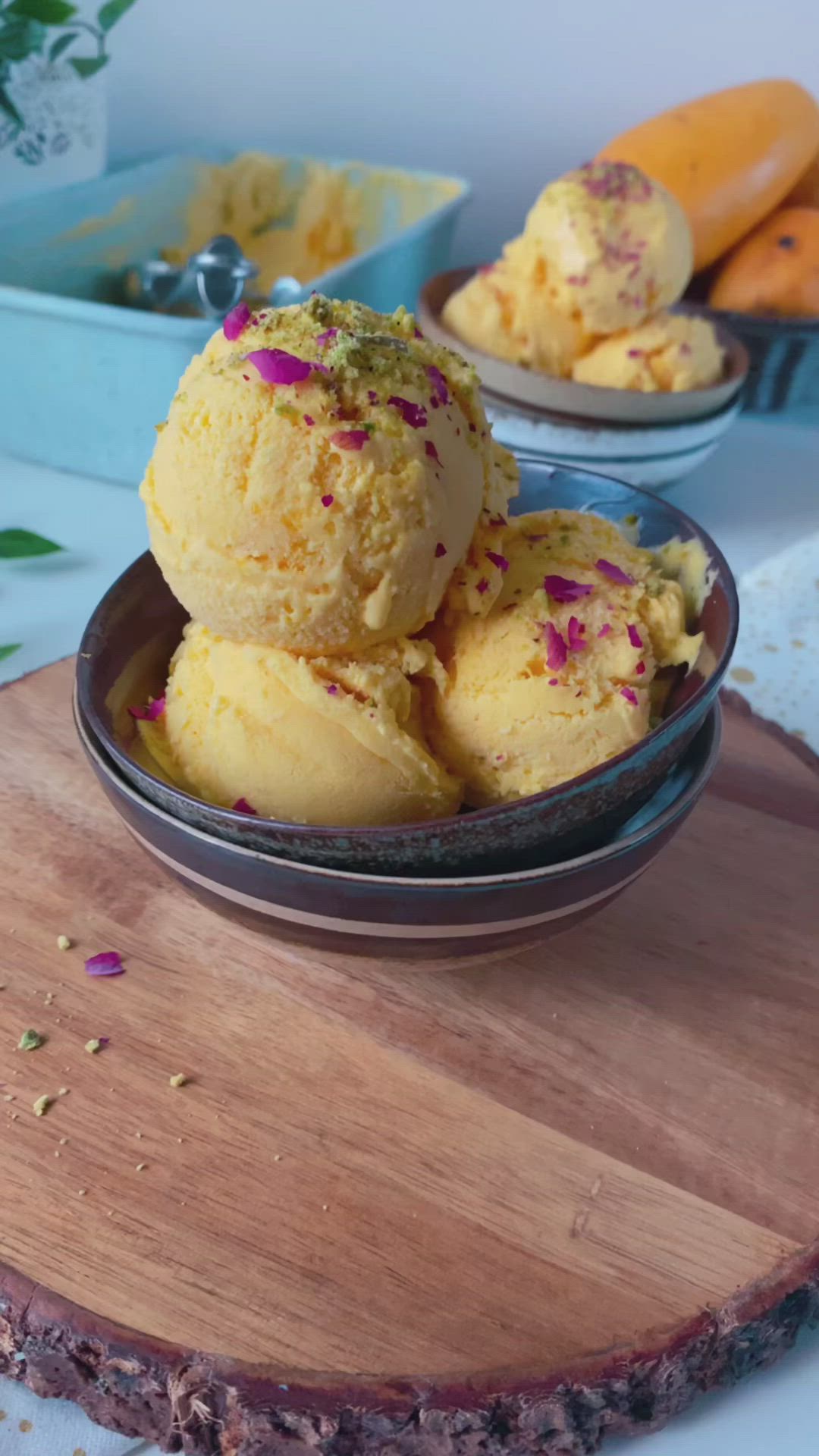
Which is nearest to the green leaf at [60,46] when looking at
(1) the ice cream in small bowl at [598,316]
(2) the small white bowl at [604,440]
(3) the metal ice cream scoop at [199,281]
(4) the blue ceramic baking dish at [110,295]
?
(4) the blue ceramic baking dish at [110,295]

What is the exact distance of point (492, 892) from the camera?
1.75 ft

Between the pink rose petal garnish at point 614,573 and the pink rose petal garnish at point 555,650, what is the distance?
0.19 feet

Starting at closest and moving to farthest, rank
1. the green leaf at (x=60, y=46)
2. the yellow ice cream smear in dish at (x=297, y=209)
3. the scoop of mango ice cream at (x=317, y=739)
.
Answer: the scoop of mango ice cream at (x=317, y=739)
the green leaf at (x=60, y=46)
the yellow ice cream smear in dish at (x=297, y=209)

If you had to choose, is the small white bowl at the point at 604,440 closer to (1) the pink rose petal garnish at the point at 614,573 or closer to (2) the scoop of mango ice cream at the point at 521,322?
(2) the scoop of mango ice cream at the point at 521,322

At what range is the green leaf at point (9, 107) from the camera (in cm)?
145

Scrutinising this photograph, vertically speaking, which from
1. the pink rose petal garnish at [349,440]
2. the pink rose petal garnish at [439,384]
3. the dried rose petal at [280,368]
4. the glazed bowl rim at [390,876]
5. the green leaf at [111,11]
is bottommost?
the glazed bowl rim at [390,876]

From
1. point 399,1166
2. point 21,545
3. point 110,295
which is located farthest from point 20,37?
point 399,1166

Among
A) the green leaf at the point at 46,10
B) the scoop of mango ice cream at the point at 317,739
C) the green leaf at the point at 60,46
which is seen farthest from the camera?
the green leaf at the point at 60,46

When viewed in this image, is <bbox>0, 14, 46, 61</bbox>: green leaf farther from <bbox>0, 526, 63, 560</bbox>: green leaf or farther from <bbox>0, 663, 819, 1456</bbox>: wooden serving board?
<bbox>0, 663, 819, 1456</bbox>: wooden serving board

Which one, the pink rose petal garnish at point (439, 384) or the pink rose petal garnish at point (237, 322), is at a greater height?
the pink rose petal garnish at point (237, 322)

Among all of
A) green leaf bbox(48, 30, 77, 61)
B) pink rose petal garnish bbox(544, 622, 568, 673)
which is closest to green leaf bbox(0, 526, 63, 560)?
pink rose petal garnish bbox(544, 622, 568, 673)

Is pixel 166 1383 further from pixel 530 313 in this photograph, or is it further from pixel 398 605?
pixel 530 313

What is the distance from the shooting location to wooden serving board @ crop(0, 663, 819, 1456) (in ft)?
1.53

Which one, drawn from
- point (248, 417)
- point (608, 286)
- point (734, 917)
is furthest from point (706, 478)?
point (248, 417)
